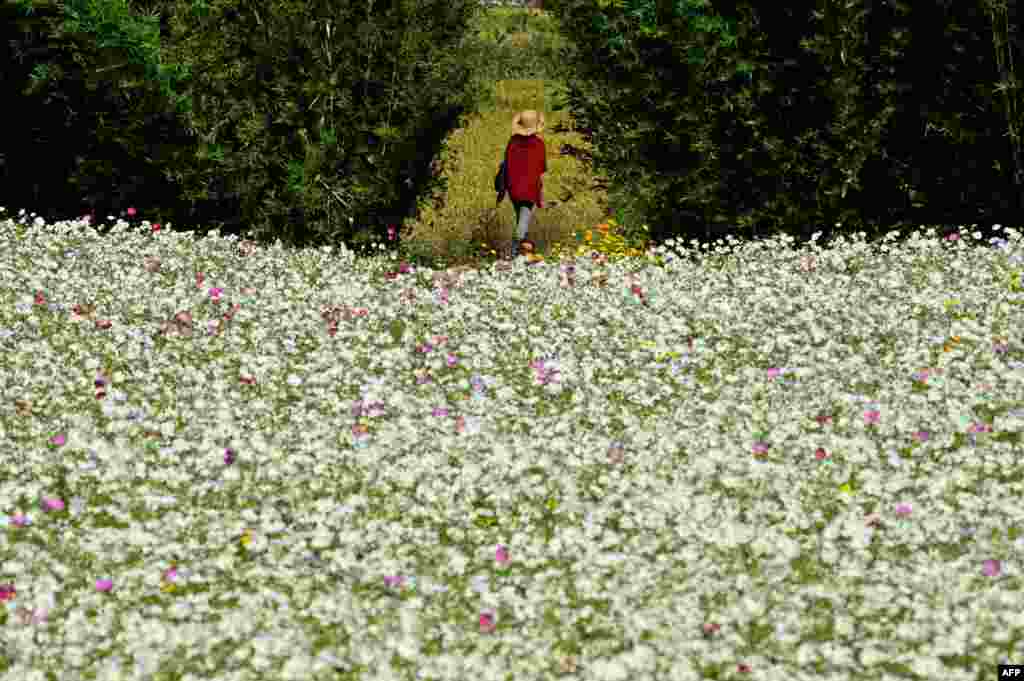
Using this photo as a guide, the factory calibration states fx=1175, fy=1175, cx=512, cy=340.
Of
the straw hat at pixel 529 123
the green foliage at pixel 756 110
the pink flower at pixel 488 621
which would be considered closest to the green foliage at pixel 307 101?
the straw hat at pixel 529 123

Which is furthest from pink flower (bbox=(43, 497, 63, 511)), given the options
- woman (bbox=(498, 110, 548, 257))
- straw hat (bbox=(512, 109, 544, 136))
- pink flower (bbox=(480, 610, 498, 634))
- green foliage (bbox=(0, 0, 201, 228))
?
straw hat (bbox=(512, 109, 544, 136))

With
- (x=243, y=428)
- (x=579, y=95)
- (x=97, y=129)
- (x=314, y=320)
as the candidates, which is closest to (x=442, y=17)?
(x=579, y=95)

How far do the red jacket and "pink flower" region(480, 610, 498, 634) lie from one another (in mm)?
7813

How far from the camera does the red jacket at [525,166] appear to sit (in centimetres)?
1190

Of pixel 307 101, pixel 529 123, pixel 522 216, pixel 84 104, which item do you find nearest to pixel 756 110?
pixel 529 123

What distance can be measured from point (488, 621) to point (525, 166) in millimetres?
8000

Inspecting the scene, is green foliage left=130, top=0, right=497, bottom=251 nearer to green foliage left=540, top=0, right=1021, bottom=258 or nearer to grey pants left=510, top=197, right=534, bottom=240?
grey pants left=510, top=197, right=534, bottom=240

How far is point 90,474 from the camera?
5914 millimetres

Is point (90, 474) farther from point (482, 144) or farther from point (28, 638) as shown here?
point (482, 144)

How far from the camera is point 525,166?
11891 millimetres

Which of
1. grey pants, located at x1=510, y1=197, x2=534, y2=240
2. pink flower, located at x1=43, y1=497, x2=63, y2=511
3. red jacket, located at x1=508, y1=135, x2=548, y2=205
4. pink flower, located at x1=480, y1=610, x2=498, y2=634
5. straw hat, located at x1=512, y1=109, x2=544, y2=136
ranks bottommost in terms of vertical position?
pink flower, located at x1=480, y1=610, x2=498, y2=634

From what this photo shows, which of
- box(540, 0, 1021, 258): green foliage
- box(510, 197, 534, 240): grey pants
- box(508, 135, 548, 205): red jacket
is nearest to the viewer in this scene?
box(540, 0, 1021, 258): green foliage

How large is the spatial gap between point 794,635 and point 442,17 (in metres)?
8.60

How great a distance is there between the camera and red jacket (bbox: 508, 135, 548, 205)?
→ 39.0 ft
